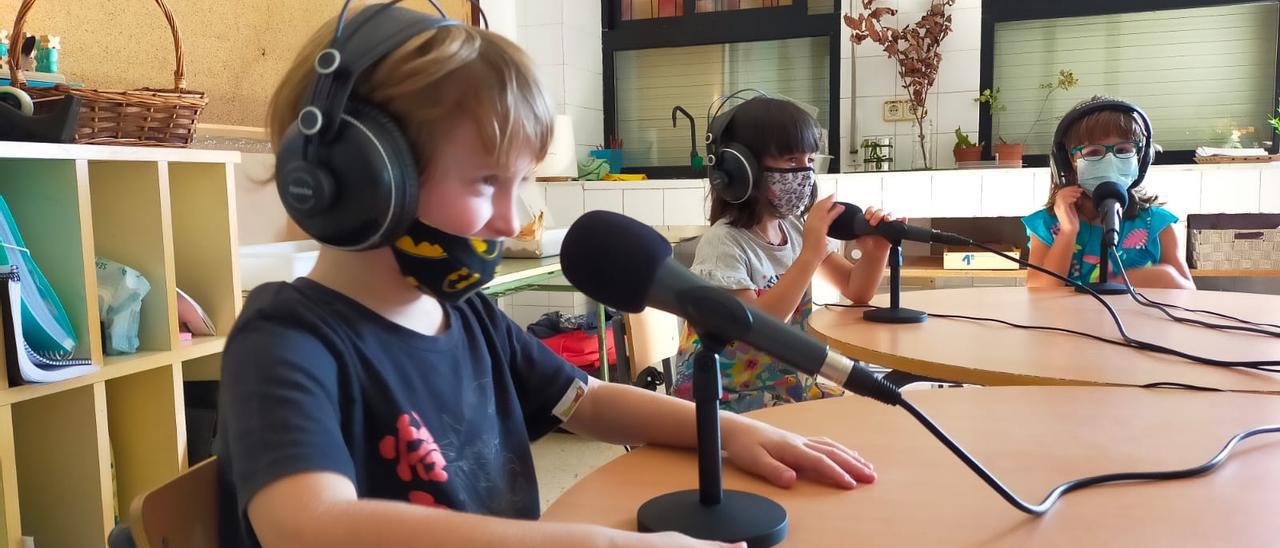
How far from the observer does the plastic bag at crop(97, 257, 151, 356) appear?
5.84ft

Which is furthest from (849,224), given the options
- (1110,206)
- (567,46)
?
(567,46)

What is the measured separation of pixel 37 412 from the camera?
5.84ft

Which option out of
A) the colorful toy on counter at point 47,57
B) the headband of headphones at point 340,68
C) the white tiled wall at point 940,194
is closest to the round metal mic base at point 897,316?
the headband of headphones at point 340,68

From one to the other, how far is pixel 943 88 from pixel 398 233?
3.84 metres

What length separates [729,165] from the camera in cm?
172

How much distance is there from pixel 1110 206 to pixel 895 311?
1.67 feet

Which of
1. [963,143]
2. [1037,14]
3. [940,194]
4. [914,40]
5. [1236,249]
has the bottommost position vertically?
[1236,249]

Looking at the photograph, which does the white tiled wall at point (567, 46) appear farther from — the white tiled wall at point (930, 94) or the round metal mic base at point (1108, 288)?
the round metal mic base at point (1108, 288)

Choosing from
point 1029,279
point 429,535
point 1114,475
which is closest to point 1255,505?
point 1114,475

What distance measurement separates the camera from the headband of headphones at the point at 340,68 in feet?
2.30

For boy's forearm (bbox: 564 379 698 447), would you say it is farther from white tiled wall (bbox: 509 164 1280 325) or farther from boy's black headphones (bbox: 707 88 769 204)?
white tiled wall (bbox: 509 164 1280 325)

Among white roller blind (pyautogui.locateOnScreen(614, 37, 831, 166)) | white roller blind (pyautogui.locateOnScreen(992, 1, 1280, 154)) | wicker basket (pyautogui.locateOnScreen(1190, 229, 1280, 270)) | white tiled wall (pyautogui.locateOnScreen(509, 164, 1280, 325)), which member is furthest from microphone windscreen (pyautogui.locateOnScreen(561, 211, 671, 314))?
white roller blind (pyautogui.locateOnScreen(992, 1, 1280, 154))

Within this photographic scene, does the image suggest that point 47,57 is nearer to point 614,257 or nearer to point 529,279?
point 529,279

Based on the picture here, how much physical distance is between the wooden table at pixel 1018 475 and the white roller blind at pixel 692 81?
3.51 meters
